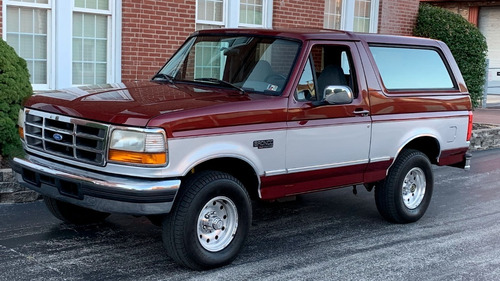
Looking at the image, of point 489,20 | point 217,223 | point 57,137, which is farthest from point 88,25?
point 489,20

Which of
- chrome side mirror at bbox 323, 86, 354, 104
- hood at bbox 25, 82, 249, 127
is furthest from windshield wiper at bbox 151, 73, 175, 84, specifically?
chrome side mirror at bbox 323, 86, 354, 104

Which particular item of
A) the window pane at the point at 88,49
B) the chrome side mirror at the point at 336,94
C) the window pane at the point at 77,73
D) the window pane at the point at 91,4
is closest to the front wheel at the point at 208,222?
the chrome side mirror at the point at 336,94

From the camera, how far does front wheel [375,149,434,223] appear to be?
7.22 meters

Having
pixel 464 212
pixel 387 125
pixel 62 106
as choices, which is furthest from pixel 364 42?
pixel 62 106

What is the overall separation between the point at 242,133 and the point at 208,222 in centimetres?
78

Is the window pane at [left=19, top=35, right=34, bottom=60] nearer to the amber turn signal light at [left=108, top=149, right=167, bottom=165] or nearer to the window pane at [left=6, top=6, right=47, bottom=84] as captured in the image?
the window pane at [left=6, top=6, right=47, bottom=84]

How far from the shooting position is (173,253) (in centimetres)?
540

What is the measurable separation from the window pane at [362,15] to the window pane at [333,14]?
0.60m

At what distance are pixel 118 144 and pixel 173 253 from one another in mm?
975

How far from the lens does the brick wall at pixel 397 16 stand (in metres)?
15.6

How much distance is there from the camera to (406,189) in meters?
7.46

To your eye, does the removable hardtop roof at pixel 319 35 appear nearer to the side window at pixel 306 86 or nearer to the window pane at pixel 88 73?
the side window at pixel 306 86

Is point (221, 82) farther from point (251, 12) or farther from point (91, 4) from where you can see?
point (251, 12)

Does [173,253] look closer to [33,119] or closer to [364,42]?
[33,119]
